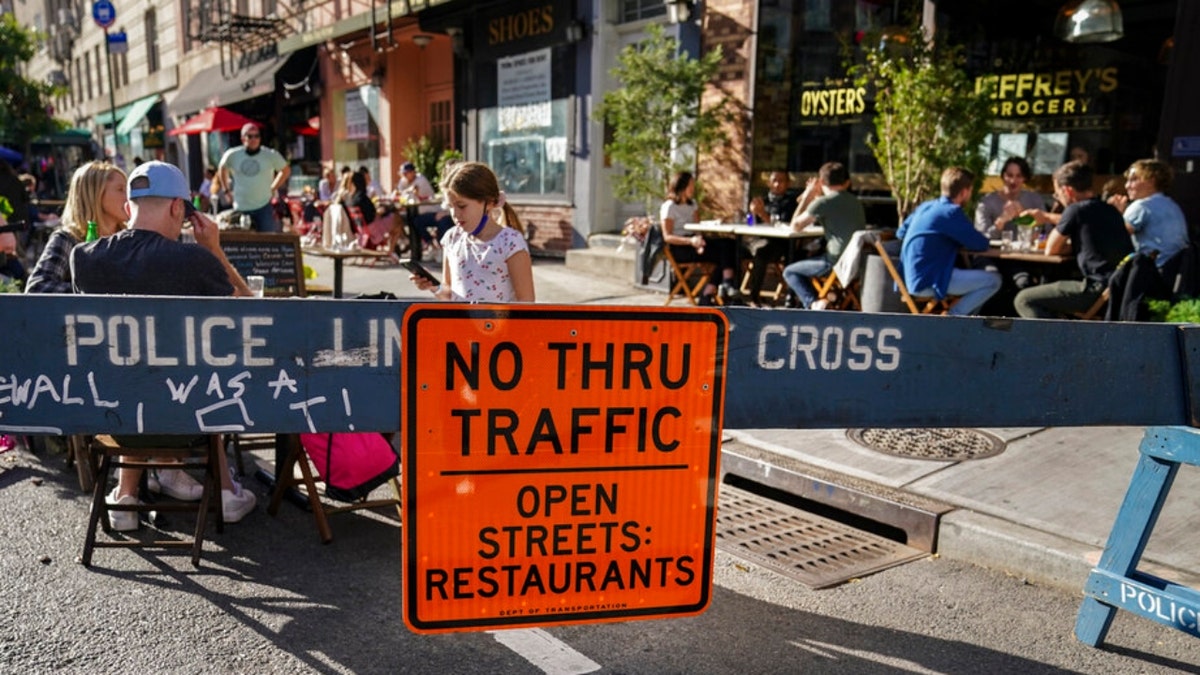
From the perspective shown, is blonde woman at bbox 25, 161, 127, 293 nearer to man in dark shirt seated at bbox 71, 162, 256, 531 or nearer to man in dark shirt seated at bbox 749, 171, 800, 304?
man in dark shirt seated at bbox 71, 162, 256, 531

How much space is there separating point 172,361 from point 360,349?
13.8 inches

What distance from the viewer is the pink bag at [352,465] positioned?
4066 millimetres

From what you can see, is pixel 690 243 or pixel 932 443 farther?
pixel 690 243

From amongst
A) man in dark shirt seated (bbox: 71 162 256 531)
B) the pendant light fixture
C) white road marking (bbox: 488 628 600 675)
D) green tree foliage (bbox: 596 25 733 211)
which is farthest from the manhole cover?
green tree foliage (bbox: 596 25 733 211)

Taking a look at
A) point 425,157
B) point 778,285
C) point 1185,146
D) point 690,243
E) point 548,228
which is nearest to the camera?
point 1185,146

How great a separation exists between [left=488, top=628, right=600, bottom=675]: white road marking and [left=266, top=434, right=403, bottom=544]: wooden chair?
1.08 m

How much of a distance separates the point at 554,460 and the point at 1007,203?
7.35 m

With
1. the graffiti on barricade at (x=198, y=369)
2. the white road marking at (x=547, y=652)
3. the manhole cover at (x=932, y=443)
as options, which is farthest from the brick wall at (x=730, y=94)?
the graffiti on barricade at (x=198, y=369)

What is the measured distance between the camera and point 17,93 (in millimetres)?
30344

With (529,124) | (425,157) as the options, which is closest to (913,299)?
(529,124)

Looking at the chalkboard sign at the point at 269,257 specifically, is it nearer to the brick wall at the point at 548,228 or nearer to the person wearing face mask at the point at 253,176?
the person wearing face mask at the point at 253,176

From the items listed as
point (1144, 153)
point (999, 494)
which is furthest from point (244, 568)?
point (1144, 153)

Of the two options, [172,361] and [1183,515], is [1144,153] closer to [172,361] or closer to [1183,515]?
[1183,515]

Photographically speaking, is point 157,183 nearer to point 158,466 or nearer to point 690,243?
point 158,466
